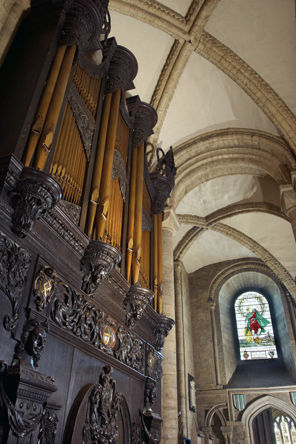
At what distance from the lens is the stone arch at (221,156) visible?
8797 millimetres

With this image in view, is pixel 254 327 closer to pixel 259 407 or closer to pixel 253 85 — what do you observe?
pixel 259 407

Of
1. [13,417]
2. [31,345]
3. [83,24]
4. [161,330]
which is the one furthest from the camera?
[161,330]

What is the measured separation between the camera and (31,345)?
2486 millimetres

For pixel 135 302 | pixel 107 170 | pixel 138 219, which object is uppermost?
pixel 138 219

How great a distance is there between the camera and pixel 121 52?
17.7ft

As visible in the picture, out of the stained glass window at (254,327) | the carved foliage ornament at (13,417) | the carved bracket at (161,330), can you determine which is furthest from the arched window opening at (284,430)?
the carved foliage ornament at (13,417)

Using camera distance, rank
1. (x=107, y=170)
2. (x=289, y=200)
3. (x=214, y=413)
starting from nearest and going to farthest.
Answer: (x=107, y=170), (x=289, y=200), (x=214, y=413)

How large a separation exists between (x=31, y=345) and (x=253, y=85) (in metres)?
7.24

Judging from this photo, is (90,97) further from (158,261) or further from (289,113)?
(289,113)

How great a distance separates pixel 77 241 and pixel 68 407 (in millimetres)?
1323

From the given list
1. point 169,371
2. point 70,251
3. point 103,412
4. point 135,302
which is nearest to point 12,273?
point 70,251

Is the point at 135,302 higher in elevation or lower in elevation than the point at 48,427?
higher

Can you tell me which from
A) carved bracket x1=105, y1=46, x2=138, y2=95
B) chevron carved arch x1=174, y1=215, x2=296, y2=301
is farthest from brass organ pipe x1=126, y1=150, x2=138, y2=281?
chevron carved arch x1=174, y1=215, x2=296, y2=301

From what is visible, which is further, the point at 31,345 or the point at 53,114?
the point at 53,114
